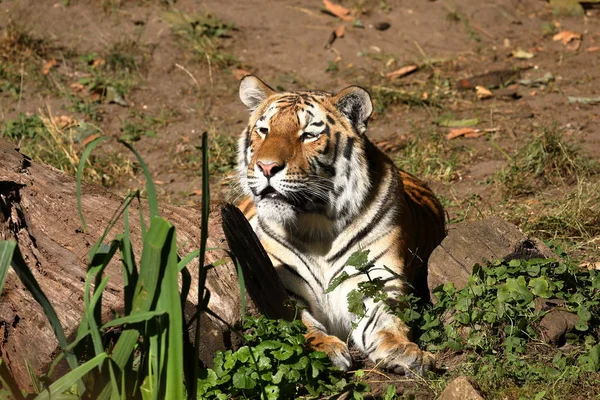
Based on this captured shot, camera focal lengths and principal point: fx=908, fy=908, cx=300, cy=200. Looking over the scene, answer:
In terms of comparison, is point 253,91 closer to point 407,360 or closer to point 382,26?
point 407,360

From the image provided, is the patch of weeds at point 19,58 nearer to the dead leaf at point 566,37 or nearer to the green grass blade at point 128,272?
the dead leaf at point 566,37

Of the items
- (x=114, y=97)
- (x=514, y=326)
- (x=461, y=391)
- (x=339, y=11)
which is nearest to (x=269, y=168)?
(x=514, y=326)

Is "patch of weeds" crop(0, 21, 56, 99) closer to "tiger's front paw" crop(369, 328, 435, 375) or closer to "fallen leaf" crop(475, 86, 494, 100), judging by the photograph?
"fallen leaf" crop(475, 86, 494, 100)

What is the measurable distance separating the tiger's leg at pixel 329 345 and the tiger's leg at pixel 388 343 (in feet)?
0.51

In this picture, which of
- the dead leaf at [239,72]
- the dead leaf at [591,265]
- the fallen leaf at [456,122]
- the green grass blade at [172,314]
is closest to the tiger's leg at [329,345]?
the green grass blade at [172,314]

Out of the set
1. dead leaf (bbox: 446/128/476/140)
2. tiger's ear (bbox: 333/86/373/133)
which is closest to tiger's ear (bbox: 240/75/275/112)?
tiger's ear (bbox: 333/86/373/133)

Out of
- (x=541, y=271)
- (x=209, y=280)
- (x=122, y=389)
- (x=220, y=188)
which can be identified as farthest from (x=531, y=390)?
(x=220, y=188)

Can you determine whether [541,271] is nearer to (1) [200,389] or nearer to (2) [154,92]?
(1) [200,389]

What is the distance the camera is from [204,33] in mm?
8969

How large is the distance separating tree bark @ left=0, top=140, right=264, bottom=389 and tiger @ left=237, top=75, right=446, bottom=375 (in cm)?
53

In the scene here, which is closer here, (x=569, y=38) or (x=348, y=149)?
(x=348, y=149)

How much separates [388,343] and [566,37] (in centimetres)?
598

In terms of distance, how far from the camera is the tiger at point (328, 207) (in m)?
4.45

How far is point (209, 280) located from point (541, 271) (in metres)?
1.53
